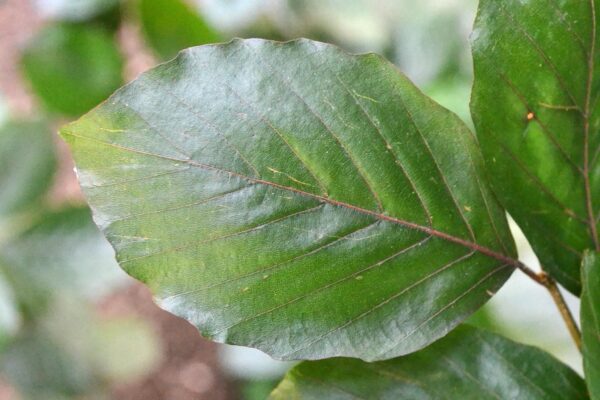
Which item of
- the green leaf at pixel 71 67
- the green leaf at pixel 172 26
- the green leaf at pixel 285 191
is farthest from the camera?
the green leaf at pixel 71 67

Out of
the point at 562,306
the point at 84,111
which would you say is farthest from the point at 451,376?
the point at 84,111

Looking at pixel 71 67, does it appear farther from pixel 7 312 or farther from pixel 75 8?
pixel 7 312

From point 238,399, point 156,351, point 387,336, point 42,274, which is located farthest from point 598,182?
point 238,399

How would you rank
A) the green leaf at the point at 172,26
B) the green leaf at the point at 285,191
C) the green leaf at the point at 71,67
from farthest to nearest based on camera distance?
the green leaf at the point at 71,67 < the green leaf at the point at 172,26 < the green leaf at the point at 285,191

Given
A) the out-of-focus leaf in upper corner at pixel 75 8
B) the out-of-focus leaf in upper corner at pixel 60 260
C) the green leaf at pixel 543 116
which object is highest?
the green leaf at pixel 543 116

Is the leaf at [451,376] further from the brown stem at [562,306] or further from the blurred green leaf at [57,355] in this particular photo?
the blurred green leaf at [57,355]

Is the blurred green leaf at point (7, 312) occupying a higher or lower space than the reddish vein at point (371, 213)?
lower

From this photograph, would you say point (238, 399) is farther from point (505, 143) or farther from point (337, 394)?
point (505, 143)

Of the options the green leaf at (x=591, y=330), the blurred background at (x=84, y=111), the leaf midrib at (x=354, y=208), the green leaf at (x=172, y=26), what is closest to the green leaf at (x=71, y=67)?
the blurred background at (x=84, y=111)
